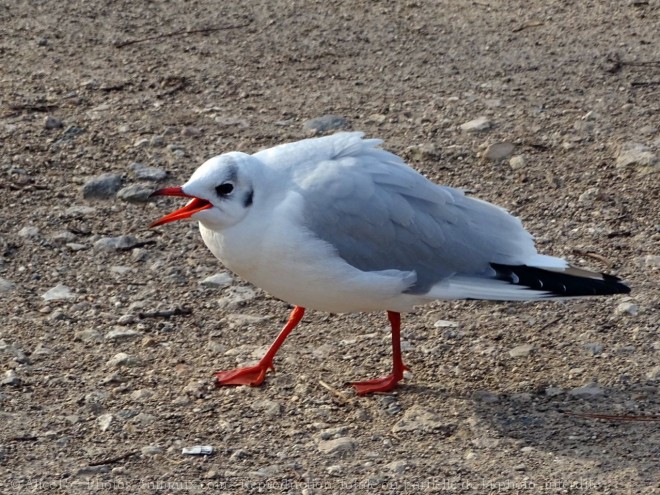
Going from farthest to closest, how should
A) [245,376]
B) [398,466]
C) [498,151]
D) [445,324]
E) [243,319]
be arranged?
[498,151]
[243,319]
[445,324]
[245,376]
[398,466]

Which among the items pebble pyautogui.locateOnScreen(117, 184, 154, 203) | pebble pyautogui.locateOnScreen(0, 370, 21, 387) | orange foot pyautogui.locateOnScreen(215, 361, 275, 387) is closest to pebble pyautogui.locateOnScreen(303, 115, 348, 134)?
pebble pyautogui.locateOnScreen(117, 184, 154, 203)

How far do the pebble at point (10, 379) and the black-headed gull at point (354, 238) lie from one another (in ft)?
2.90

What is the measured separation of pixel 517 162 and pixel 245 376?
2.55m

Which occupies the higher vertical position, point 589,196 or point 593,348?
point 589,196

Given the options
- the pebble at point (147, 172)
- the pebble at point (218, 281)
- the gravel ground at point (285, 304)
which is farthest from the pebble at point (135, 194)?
the pebble at point (218, 281)

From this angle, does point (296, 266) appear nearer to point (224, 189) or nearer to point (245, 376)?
point (224, 189)

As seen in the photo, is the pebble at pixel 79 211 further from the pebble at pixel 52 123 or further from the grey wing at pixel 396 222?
the grey wing at pixel 396 222

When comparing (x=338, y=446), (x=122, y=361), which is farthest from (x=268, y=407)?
(x=122, y=361)

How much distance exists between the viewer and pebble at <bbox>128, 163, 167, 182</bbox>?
701 cm

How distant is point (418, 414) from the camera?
5000 mm

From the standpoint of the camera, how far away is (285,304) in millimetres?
6047

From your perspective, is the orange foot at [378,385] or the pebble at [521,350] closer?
the orange foot at [378,385]

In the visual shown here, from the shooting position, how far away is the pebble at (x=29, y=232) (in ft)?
21.2

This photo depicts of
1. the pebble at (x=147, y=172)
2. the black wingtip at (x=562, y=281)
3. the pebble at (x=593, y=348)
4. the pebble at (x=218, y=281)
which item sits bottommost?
the pebble at (x=218, y=281)
